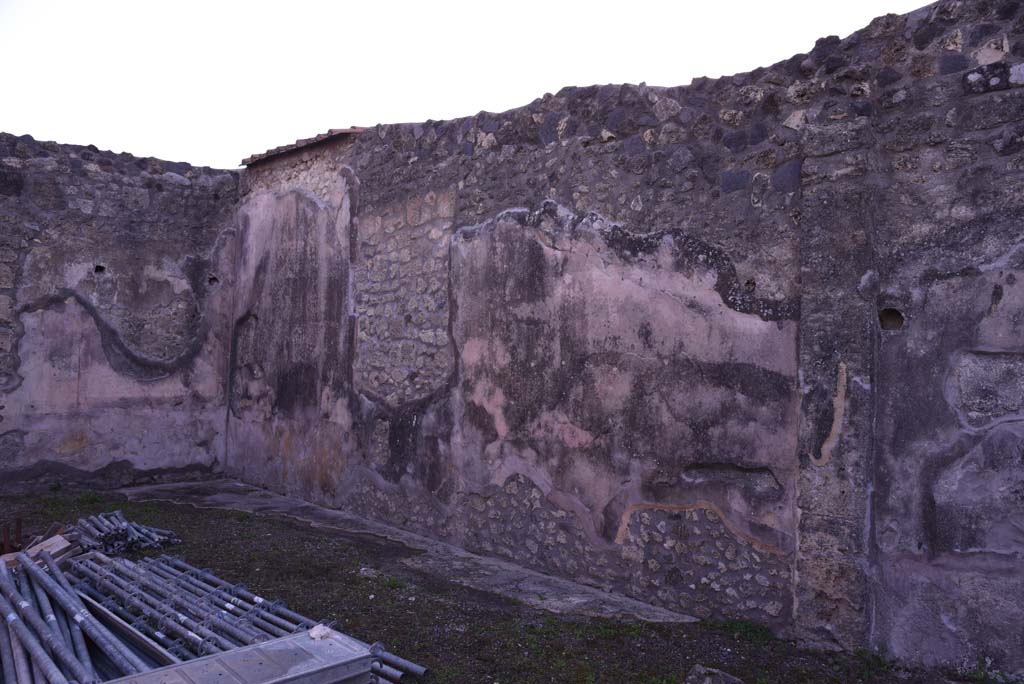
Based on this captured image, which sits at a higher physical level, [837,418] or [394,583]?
[837,418]

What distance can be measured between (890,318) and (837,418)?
458mm

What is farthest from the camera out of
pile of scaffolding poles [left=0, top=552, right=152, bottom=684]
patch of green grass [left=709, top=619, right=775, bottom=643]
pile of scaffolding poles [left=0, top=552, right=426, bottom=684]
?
patch of green grass [left=709, top=619, right=775, bottom=643]

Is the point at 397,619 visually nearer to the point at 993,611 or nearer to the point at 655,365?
the point at 655,365

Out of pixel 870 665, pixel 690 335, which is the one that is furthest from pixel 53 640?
pixel 870 665

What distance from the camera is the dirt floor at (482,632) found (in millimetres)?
2990

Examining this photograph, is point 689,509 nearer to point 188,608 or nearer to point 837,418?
point 837,418

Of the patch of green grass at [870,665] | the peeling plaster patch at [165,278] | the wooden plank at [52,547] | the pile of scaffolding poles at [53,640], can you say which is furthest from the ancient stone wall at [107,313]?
the patch of green grass at [870,665]

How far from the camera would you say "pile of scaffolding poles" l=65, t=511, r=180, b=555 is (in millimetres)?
4559

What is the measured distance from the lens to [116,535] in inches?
185

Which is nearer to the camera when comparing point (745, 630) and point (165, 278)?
point (745, 630)

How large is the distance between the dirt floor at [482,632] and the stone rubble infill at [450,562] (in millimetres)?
108

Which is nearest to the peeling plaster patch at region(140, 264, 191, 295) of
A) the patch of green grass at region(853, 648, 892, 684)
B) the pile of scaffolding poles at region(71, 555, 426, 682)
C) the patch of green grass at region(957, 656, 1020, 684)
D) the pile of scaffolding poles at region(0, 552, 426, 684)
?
the pile of scaffolding poles at region(71, 555, 426, 682)

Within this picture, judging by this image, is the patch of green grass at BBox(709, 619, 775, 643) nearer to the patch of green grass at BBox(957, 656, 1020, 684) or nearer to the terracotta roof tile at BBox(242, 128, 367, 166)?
the patch of green grass at BBox(957, 656, 1020, 684)

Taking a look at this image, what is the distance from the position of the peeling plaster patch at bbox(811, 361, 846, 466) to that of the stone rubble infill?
39.9 inches
